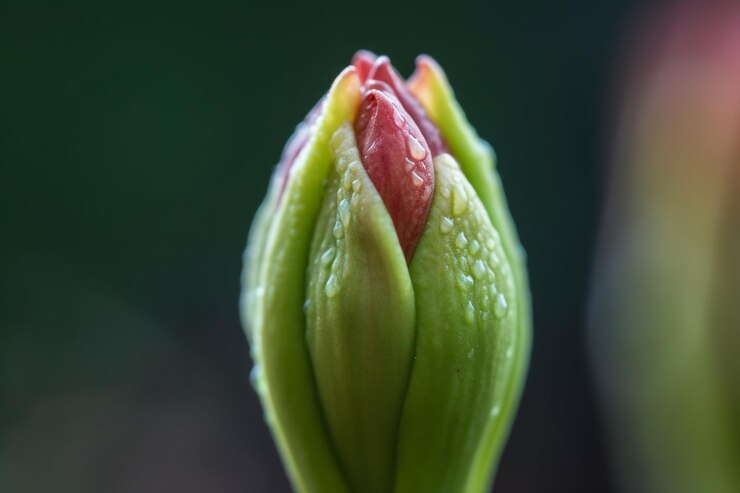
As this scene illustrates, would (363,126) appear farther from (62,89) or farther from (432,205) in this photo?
(62,89)

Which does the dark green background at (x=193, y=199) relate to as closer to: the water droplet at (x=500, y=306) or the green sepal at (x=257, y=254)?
the green sepal at (x=257, y=254)

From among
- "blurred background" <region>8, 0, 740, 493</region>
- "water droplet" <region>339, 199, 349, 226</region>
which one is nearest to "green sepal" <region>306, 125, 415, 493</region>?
"water droplet" <region>339, 199, 349, 226</region>

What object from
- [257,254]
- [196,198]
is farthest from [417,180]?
[196,198]

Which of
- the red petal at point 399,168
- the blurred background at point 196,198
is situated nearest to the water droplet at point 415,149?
the red petal at point 399,168

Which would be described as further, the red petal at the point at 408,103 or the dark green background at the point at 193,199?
the dark green background at the point at 193,199

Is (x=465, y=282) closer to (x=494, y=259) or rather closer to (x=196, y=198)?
(x=494, y=259)

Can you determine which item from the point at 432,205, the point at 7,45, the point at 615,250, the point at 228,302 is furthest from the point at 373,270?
the point at 7,45
